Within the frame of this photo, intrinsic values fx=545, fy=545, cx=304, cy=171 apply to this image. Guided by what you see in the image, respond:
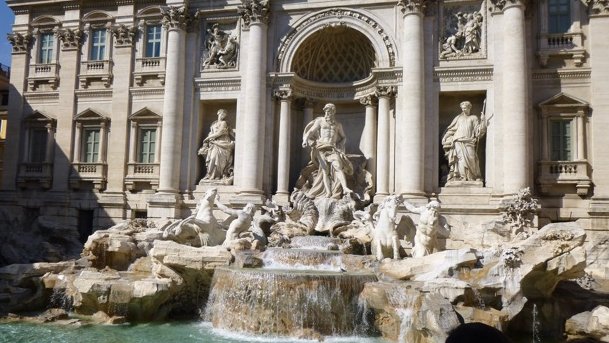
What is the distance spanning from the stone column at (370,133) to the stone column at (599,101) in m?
7.33

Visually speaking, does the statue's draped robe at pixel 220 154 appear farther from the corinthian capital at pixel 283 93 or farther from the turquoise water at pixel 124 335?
the turquoise water at pixel 124 335

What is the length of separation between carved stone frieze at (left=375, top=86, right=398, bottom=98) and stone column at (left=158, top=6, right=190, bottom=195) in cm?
769

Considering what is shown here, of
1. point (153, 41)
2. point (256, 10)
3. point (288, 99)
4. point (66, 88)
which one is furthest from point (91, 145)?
point (256, 10)

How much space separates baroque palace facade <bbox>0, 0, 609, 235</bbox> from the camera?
60.0 feet

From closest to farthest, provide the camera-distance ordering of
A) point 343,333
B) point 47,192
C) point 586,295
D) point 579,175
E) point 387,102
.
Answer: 1. point 343,333
2. point 586,295
3. point 579,175
4. point 387,102
5. point 47,192

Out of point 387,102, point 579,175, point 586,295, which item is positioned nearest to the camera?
point 586,295

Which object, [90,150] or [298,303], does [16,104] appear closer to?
[90,150]

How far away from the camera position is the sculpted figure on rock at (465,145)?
18688 millimetres

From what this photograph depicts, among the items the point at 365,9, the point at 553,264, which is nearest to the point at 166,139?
the point at 365,9

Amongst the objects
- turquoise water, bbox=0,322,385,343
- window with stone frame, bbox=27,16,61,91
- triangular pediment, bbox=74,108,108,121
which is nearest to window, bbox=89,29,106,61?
window with stone frame, bbox=27,16,61,91

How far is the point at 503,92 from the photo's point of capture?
18.3 meters

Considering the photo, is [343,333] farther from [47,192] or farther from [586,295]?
[47,192]

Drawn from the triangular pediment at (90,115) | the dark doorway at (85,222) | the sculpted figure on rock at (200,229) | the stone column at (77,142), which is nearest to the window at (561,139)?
the sculpted figure on rock at (200,229)

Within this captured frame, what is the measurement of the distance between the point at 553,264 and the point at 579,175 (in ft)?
21.5
